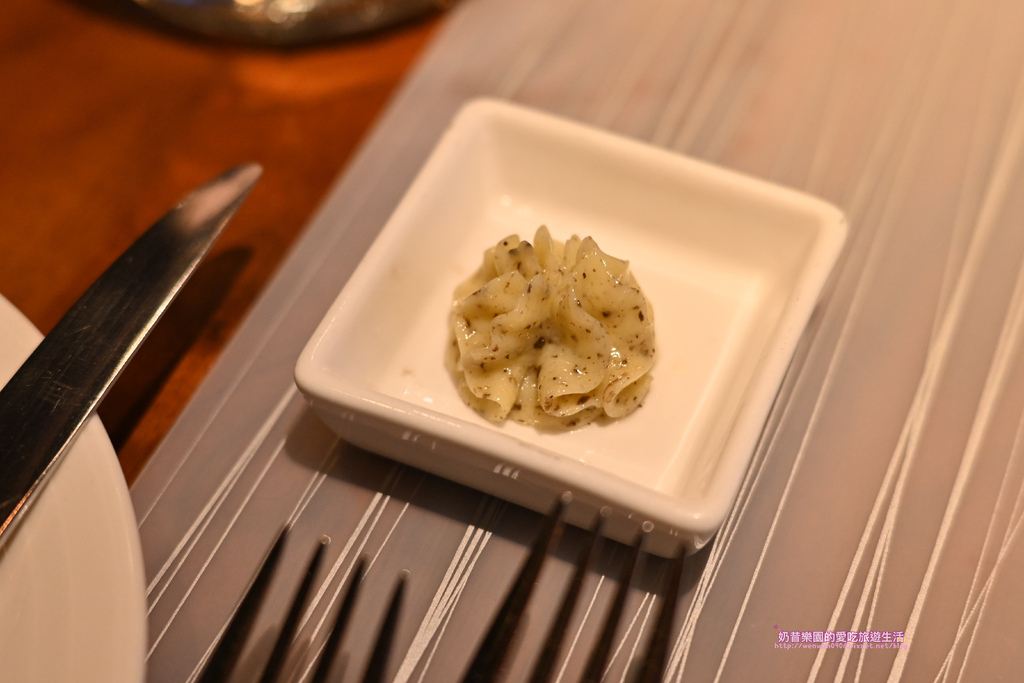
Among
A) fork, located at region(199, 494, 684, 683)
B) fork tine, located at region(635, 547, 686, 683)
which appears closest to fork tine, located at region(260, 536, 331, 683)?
fork, located at region(199, 494, 684, 683)

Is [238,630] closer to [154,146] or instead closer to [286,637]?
[286,637]

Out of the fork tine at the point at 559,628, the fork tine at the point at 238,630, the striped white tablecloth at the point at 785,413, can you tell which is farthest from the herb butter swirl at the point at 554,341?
the fork tine at the point at 238,630

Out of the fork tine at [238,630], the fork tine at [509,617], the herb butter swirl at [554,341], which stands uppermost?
the herb butter swirl at [554,341]

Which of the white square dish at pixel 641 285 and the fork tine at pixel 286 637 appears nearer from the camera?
the fork tine at pixel 286 637

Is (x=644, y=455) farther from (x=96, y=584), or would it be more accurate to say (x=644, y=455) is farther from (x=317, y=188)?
(x=317, y=188)

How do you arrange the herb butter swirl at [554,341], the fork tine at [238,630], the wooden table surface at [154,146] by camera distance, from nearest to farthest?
the fork tine at [238,630]
the herb butter swirl at [554,341]
the wooden table surface at [154,146]

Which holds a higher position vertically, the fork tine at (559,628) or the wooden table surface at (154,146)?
the wooden table surface at (154,146)

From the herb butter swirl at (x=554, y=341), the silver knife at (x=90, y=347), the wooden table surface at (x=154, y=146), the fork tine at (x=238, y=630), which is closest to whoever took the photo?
the fork tine at (x=238, y=630)

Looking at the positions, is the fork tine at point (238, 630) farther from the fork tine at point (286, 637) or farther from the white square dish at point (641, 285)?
the white square dish at point (641, 285)

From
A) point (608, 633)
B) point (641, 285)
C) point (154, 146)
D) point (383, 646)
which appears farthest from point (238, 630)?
point (154, 146)
